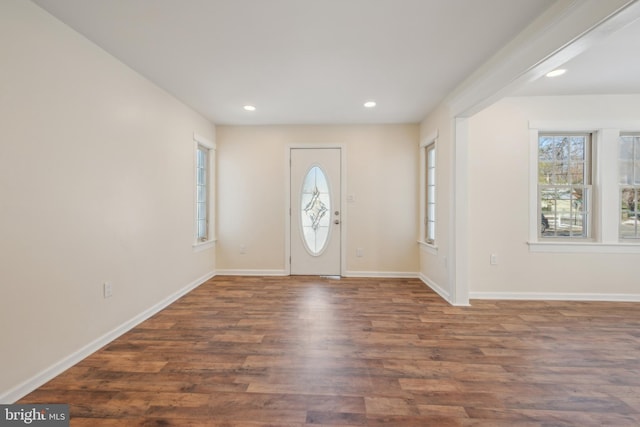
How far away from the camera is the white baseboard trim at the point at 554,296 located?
351cm

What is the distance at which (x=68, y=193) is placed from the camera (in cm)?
208

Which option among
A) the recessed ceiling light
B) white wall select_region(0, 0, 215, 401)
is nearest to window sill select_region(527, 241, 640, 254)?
the recessed ceiling light

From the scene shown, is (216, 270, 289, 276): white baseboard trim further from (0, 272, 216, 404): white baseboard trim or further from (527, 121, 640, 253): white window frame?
(527, 121, 640, 253): white window frame

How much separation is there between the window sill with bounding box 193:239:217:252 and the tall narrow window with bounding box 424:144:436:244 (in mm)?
3216

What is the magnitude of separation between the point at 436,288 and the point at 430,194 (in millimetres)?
1338

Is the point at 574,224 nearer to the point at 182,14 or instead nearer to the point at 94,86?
the point at 182,14

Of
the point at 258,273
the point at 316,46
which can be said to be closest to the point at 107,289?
the point at 258,273

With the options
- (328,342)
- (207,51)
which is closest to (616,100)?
(328,342)

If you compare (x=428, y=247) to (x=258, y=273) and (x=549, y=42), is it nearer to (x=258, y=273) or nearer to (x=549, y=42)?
(x=258, y=273)

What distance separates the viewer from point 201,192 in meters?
4.48

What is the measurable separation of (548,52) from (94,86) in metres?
3.24

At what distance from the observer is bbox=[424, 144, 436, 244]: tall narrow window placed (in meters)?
4.18

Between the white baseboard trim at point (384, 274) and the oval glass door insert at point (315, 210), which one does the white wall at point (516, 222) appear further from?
the oval glass door insert at point (315, 210)

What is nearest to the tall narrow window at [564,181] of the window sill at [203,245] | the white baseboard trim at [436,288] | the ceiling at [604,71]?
the ceiling at [604,71]
